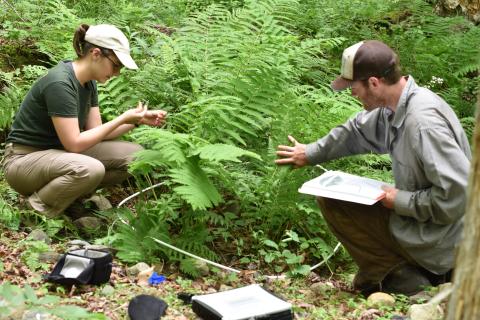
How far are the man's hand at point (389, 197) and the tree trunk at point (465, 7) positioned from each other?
653 cm

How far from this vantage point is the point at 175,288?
4.02m

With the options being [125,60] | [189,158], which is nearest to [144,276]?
[189,158]

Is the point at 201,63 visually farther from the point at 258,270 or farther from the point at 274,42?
the point at 258,270

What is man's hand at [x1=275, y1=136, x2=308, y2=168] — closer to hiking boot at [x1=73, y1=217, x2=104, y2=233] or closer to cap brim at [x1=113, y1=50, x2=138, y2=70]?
cap brim at [x1=113, y1=50, x2=138, y2=70]

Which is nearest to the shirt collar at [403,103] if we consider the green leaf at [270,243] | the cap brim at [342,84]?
the cap brim at [342,84]

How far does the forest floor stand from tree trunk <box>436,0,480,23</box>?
643 centimetres

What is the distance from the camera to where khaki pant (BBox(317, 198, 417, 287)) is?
4.26 meters

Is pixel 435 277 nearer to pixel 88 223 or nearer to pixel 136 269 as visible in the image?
pixel 136 269

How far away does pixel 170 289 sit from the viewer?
3957 millimetres

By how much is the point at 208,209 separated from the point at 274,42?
64.6 inches

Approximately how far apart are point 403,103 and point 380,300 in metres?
1.22

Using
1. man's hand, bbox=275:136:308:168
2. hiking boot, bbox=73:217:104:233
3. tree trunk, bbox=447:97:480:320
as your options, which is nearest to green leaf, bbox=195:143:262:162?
man's hand, bbox=275:136:308:168

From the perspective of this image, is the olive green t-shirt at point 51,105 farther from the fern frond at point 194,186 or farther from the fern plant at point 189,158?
the fern frond at point 194,186

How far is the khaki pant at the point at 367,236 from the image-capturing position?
4262mm
